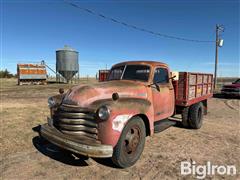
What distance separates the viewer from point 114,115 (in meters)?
3.79

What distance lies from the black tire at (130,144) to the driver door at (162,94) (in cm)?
107

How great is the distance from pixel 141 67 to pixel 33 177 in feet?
11.9

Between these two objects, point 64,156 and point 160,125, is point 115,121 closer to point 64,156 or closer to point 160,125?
point 64,156

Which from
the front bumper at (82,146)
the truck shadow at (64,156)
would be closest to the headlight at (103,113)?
the front bumper at (82,146)

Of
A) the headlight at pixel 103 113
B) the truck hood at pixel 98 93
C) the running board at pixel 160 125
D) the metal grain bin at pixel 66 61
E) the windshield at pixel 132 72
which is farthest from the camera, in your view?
the metal grain bin at pixel 66 61

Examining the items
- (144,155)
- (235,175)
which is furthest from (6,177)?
(235,175)

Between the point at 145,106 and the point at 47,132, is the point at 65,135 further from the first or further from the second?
the point at 145,106

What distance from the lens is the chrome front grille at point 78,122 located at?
390cm

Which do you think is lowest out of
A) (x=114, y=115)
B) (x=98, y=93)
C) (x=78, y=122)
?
(x=78, y=122)

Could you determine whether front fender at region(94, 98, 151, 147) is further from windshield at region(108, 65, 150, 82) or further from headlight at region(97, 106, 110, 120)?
windshield at region(108, 65, 150, 82)

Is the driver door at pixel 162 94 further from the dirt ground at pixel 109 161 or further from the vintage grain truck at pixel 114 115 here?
the dirt ground at pixel 109 161

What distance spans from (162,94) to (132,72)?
1.01 metres

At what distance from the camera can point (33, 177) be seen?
385cm

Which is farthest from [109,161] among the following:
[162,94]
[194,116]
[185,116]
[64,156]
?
[194,116]
